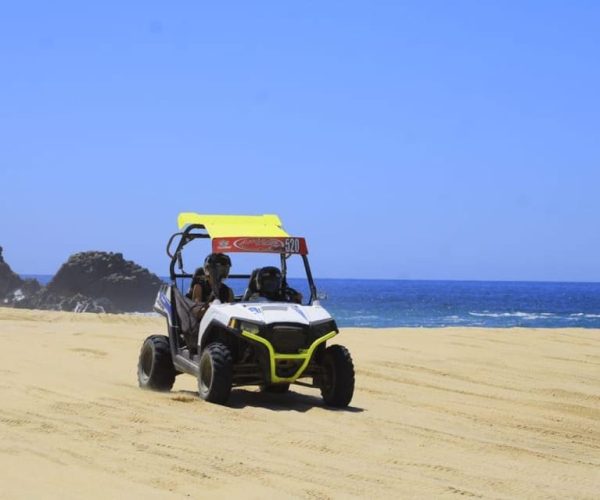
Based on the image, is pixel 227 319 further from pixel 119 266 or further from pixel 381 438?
pixel 119 266

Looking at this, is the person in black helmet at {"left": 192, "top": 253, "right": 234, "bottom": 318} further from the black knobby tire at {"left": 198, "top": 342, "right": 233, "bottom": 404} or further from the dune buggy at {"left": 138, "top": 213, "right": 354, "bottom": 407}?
the black knobby tire at {"left": 198, "top": 342, "right": 233, "bottom": 404}

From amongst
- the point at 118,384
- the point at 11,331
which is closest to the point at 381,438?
the point at 118,384

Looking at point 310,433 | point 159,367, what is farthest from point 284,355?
point 159,367

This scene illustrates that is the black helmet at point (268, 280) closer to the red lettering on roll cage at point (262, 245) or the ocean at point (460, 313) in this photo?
the red lettering on roll cage at point (262, 245)

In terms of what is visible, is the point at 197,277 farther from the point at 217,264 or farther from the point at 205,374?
the point at 205,374

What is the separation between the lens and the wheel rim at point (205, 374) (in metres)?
10.2

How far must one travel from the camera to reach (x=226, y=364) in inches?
395

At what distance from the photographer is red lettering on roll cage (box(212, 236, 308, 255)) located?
1061 cm

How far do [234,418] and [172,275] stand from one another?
299 centimetres

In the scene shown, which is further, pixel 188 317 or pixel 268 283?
pixel 188 317

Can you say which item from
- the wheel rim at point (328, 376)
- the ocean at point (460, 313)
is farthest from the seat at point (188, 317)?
the ocean at point (460, 313)

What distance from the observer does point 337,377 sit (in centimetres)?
1048

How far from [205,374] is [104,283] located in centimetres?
5739

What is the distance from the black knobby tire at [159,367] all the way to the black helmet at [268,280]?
1432 mm
